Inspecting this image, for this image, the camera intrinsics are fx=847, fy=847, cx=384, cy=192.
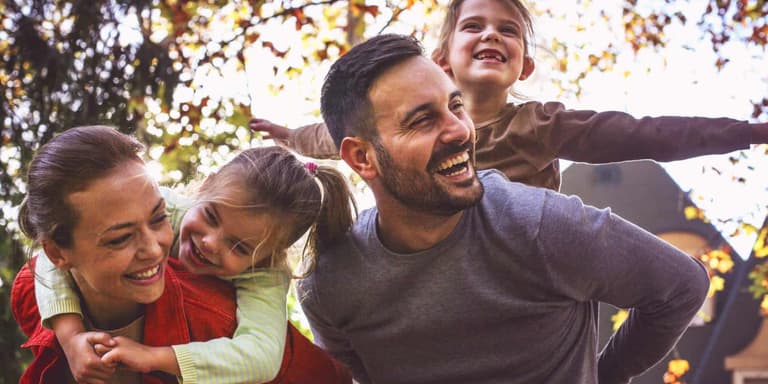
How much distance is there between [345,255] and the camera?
2291 mm

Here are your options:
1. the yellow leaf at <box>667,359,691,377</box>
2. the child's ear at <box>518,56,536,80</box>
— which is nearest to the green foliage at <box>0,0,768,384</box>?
the child's ear at <box>518,56,536,80</box>

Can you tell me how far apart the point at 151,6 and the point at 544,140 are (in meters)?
2.52

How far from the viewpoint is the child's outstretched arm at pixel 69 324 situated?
5.95 feet

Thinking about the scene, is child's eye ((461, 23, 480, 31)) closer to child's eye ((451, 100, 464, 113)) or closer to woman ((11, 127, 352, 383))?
child's eye ((451, 100, 464, 113))

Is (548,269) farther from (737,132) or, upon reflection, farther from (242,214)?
(242,214)

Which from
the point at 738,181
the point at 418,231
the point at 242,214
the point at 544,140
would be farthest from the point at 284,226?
the point at 738,181

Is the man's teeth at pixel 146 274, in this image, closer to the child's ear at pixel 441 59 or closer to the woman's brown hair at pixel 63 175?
the woman's brown hair at pixel 63 175

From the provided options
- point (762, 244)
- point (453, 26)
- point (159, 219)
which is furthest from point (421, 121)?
point (762, 244)

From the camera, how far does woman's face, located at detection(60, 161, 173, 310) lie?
1840 millimetres

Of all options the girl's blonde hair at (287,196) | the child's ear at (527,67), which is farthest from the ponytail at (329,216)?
the child's ear at (527,67)

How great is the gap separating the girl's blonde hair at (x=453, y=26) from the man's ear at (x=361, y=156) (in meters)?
0.74

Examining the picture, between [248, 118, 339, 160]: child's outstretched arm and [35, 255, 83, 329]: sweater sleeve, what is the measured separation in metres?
0.98

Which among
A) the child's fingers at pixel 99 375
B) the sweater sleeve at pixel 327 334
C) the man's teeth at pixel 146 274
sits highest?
the man's teeth at pixel 146 274

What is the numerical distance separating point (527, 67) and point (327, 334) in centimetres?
→ 120
